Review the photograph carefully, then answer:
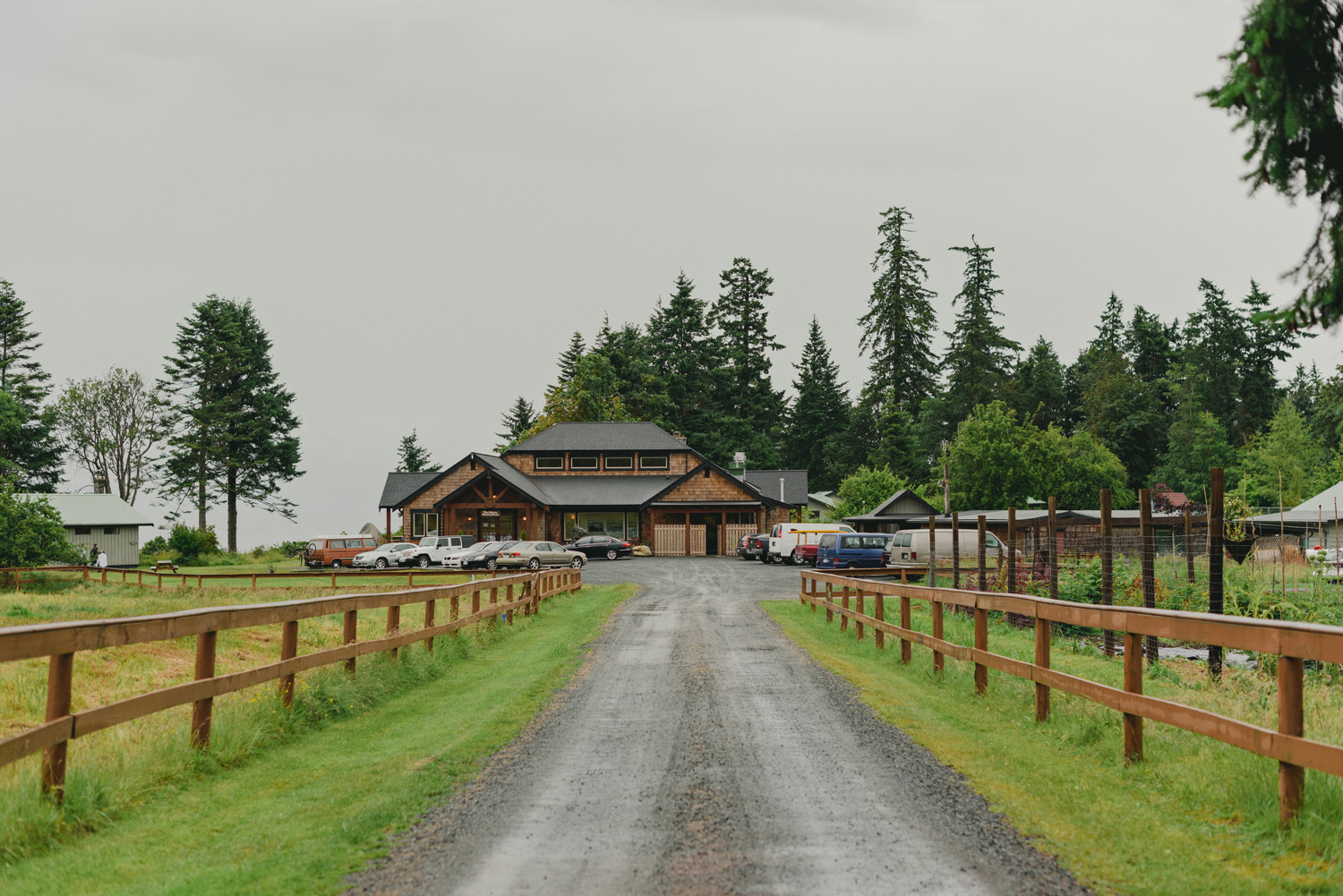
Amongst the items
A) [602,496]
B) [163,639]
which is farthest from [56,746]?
[602,496]

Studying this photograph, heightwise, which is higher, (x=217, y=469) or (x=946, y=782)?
(x=217, y=469)

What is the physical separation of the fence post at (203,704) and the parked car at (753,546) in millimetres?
42998

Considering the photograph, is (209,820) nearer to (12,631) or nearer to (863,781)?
(12,631)

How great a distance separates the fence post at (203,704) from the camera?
7.24 metres

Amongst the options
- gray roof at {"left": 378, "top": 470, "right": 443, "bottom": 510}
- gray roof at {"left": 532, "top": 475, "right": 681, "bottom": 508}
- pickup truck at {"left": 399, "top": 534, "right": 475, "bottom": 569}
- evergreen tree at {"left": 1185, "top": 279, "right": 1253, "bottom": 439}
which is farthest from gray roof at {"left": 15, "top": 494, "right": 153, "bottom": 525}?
evergreen tree at {"left": 1185, "top": 279, "right": 1253, "bottom": 439}

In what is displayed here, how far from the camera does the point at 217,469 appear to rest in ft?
246

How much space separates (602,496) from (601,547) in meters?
7.21

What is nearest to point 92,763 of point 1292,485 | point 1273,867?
point 1273,867

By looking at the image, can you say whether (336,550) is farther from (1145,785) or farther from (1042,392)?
(1042,392)

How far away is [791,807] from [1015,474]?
56.1m

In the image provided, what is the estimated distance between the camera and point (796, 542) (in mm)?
46812

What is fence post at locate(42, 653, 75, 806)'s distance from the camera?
18.5ft

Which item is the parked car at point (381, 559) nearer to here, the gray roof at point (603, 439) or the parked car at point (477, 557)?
the parked car at point (477, 557)

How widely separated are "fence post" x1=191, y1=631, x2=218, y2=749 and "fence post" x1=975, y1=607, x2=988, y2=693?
22.2ft
